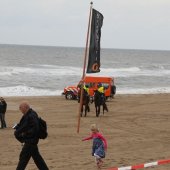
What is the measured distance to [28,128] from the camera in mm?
9789

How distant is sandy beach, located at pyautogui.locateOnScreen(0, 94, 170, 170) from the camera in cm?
1298

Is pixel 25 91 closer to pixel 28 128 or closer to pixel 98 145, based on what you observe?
pixel 98 145

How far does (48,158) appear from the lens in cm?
1345

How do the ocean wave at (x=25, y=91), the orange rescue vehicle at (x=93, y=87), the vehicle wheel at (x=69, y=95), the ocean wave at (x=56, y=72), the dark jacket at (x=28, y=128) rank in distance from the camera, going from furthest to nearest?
the ocean wave at (x=56, y=72) < the ocean wave at (x=25, y=91) < the vehicle wheel at (x=69, y=95) < the orange rescue vehicle at (x=93, y=87) < the dark jacket at (x=28, y=128)

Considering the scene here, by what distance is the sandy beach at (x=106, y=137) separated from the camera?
12984mm

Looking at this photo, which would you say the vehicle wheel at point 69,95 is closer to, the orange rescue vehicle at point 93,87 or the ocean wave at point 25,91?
the orange rescue vehicle at point 93,87

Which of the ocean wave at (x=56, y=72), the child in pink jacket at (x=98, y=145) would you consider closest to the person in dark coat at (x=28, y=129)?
the child in pink jacket at (x=98, y=145)

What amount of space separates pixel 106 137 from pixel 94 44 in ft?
10.7

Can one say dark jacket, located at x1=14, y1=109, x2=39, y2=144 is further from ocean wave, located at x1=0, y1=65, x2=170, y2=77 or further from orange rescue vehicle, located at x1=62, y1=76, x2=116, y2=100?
ocean wave, located at x1=0, y1=65, x2=170, y2=77

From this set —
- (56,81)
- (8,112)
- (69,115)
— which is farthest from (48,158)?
(56,81)

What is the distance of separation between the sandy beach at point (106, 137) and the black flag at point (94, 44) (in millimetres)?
2496

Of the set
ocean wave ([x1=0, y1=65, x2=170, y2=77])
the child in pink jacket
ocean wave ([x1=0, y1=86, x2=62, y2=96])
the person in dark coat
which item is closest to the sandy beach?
the child in pink jacket

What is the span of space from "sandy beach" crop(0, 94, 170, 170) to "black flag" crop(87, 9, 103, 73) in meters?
2.50

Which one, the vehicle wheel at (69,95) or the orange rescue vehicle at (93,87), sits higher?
the orange rescue vehicle at (93,87)
